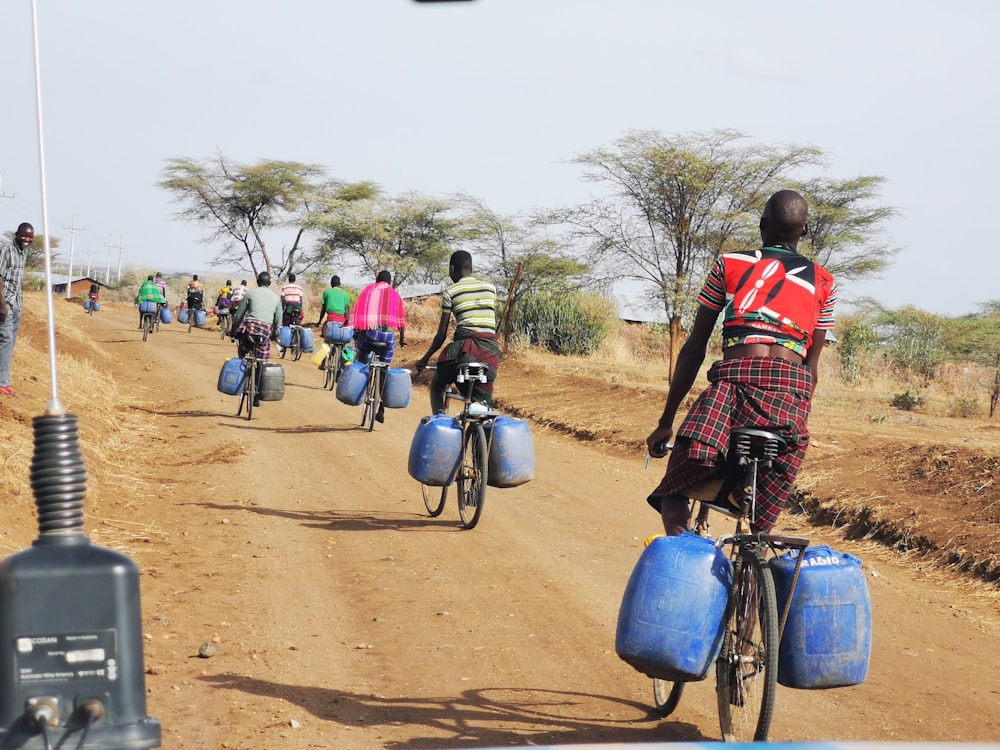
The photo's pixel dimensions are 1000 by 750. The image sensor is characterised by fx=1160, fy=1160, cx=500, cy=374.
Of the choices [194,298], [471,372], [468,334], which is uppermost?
[194,298]

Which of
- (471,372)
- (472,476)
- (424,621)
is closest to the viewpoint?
(424,621)

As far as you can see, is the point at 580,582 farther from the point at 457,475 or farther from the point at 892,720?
the point at 892,720

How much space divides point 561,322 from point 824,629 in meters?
26.6

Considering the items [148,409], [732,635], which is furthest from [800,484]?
[148,409]

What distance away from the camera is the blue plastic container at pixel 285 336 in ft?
86.9

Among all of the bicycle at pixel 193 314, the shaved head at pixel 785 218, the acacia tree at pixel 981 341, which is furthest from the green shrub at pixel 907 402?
the bicycle at pixel 193 314

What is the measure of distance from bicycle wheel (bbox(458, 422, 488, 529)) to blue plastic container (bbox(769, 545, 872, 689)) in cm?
463

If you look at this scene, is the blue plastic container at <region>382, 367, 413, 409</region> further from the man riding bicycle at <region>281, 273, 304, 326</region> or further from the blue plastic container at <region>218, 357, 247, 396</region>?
the man riding bicycle at <region>281, 273, 304, 326</region>

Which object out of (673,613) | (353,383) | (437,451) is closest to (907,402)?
(353,383)

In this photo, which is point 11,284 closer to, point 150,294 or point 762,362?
point 762,362

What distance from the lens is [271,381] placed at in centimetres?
1522

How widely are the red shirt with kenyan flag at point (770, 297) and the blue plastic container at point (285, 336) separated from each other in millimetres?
22892

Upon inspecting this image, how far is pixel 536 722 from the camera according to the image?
471cm

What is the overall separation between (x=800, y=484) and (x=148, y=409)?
9702mm
